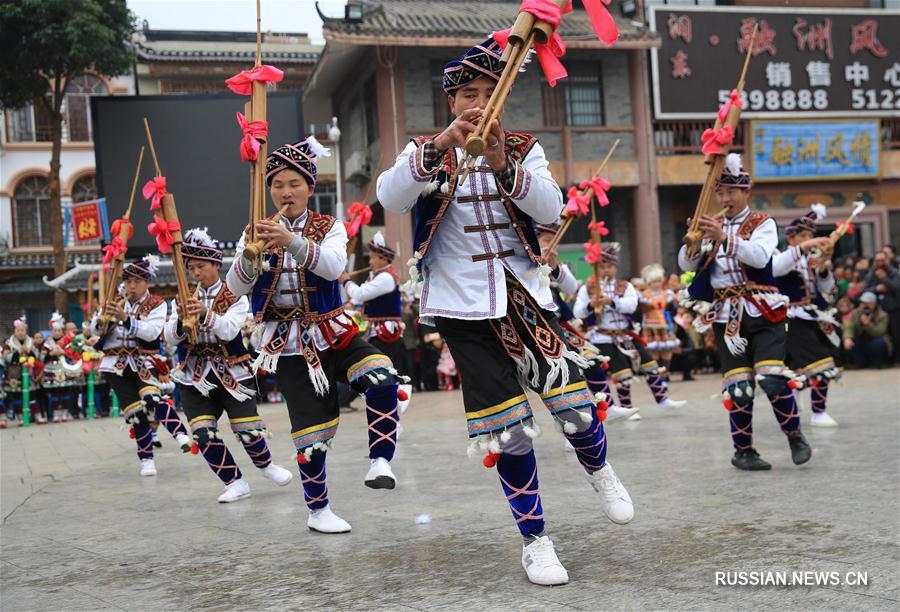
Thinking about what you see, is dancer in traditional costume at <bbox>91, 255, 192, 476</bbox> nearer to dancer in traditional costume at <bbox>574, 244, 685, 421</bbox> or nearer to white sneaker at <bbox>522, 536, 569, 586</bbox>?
dancer in traditional costume at <bbox>574, 244, 685, 421</bbox>

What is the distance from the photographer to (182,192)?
2058 cm

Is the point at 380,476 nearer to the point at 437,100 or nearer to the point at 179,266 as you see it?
the point at 179,266

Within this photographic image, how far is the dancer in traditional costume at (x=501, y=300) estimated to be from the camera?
4.04m

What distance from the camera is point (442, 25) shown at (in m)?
21.1

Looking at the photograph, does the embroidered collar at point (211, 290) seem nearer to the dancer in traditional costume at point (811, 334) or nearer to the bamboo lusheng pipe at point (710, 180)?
the bamboo lusheng pipe at point (710, 180)

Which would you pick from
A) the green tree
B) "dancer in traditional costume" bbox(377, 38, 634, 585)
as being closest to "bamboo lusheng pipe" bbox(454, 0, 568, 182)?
"dancer in traditional costume" bbox(377, 38, 634, 585)

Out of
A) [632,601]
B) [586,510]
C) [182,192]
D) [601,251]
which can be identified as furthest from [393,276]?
[182,192]

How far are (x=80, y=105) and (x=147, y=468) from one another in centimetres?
3014

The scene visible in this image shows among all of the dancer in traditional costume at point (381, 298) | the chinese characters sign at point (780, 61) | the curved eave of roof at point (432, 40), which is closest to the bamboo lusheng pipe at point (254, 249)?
the dancer in traditional costume at point (381, 298)

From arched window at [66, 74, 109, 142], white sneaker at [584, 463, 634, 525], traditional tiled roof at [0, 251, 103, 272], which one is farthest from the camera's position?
arched window at [66, 74, 109, 142]

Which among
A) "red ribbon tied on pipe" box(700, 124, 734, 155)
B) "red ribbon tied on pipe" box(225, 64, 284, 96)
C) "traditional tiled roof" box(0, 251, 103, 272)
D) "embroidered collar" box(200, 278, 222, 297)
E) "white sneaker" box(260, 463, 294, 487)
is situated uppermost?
"traditional tiled roof" box(0, 251, 103, 272)

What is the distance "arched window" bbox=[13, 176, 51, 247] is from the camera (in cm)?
3438

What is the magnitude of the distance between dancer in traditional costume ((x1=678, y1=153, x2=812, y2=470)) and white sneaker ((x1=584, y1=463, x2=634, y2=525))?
7.59 ft

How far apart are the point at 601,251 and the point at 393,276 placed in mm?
2200
